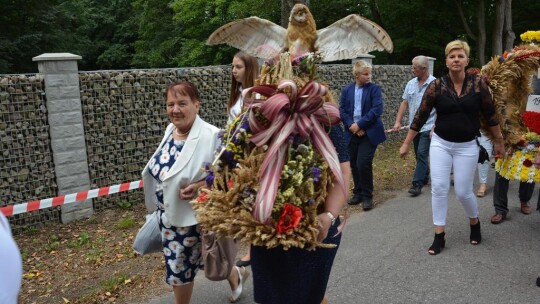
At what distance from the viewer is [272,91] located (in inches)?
88.5

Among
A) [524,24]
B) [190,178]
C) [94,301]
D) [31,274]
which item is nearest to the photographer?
[190,178]

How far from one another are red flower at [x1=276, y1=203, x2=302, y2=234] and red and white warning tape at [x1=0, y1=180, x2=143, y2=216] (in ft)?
13.7

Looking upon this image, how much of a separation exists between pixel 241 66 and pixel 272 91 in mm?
1866

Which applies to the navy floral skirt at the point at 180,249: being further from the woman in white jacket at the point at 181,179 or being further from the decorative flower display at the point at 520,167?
the decorative flower display at the point at 520,167

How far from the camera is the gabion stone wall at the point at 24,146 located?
17.9 ft

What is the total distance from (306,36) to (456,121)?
245cm

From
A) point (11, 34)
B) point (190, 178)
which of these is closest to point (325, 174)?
point (190, 178)

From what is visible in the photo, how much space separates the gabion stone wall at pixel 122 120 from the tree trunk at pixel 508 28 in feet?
47.0

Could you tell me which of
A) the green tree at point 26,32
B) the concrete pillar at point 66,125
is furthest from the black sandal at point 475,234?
the green tree at point 26,32

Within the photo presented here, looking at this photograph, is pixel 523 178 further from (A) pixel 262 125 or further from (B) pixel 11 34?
(B) pixel 11 34

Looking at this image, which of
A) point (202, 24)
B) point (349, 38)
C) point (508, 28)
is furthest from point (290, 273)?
point (202, 24)

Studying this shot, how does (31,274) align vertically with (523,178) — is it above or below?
below

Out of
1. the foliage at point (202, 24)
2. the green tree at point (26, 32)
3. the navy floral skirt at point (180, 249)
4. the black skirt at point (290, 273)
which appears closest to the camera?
the black skirt at point (290, 273)

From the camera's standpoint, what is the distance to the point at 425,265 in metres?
4.48
